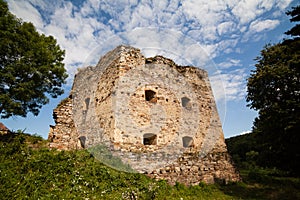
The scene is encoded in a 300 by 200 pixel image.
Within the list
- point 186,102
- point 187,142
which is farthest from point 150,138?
point 186,102

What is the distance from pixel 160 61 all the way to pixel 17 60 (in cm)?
759

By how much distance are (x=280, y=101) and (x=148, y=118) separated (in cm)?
652

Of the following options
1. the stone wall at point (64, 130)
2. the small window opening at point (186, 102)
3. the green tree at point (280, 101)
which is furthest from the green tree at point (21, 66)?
the green tree at point (280, 101)

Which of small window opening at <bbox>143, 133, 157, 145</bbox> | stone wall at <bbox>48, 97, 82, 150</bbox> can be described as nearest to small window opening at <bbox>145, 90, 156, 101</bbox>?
small window opening at <bbox>143, 133, 157, 145</bbox>

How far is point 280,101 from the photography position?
966 cm

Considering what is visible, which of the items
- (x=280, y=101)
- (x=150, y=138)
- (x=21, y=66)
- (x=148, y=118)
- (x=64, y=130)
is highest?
(x=21, y=66)

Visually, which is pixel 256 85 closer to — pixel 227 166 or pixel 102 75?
pixel 227 166

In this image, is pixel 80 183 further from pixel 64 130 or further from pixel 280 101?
pixel 280 101

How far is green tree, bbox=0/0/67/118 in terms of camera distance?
32.6ft

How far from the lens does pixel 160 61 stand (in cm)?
1109

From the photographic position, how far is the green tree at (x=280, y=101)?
8.62 m

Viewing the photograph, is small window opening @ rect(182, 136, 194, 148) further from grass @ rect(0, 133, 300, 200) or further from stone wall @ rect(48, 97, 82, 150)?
stone wall @ rect(48, 97, 82, 150)

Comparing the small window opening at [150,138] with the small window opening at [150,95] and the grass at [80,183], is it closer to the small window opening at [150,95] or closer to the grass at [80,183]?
the small window opening at [150,95]

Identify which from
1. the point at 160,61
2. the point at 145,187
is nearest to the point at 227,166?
the point at 145,187
